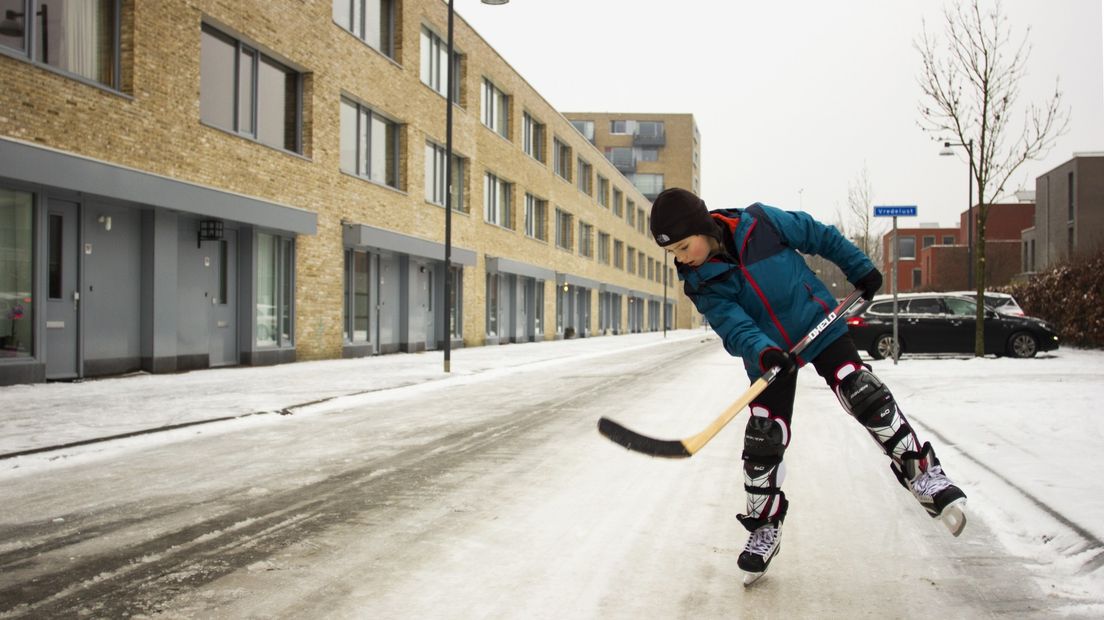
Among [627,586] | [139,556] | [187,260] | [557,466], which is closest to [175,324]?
[187,260]

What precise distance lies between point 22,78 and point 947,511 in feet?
40.6

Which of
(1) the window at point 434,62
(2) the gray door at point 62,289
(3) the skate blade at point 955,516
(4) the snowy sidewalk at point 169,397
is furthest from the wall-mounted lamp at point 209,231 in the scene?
(3) the skate blade at point 955,516

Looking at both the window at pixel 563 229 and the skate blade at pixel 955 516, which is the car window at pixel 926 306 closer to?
the skate blade at pixel 955 516

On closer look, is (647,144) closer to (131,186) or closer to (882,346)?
(882,346)

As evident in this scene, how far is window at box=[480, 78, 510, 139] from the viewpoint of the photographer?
3172 cm

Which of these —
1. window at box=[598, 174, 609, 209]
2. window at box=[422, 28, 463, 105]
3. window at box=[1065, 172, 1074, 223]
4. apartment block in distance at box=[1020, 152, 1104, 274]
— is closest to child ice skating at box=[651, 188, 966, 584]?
window at box=[422, 28, 463, 105]

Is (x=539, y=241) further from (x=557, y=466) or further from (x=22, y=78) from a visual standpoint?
(x=557, y=466)

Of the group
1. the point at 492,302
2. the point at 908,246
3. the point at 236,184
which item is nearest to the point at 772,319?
the point at 236,184

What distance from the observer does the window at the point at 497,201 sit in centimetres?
3155

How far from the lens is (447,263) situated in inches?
661

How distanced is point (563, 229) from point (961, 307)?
24638 mm

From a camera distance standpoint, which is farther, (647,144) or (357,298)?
(647,144)

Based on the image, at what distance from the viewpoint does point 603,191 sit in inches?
2098

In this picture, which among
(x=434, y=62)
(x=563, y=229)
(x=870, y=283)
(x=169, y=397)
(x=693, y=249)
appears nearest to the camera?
(x=693, y=249)
